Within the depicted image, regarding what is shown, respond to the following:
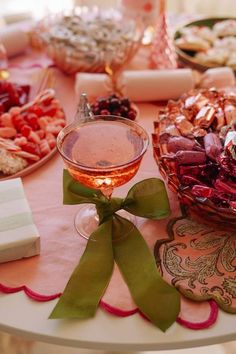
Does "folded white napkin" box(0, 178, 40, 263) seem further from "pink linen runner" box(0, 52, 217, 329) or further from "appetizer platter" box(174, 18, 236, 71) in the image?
"appetizer platter" box(174, 18, 236, 71)

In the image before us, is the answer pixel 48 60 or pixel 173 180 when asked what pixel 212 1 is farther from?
pixel 173 180

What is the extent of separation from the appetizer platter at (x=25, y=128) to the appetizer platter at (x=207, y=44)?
41cm

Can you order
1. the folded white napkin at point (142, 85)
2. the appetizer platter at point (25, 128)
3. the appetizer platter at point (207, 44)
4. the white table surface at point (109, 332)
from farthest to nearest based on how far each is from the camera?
the appetizer platter at point (207, 44), the folded white napkin at point (142, 85), the appetizer platter at point (25, 128), the white table surface at point (109, 332)

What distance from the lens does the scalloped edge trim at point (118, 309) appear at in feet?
2.29

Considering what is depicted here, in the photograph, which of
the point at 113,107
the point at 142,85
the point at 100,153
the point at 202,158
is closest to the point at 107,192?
the point at 100,153

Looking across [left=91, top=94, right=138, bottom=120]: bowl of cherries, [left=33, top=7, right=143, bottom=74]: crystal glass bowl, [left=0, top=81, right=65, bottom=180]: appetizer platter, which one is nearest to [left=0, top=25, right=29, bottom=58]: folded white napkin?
[left=33, top=7, right=143, bottom=74]: crystal glass bowl

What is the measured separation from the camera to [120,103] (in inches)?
42.8

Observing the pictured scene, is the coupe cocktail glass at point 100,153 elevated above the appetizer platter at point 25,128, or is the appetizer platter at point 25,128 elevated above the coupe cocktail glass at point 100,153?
the coupe cocktail glass at point 100,153

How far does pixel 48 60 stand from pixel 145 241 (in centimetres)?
78

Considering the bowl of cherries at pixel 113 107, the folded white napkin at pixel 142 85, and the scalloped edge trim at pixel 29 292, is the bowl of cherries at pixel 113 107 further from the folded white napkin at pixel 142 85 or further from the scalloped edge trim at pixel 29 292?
the scalloped edge trim at pixel 29 292

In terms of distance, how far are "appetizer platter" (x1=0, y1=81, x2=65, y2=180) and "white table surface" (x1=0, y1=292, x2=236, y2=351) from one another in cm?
34

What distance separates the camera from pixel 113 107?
3.55 feet

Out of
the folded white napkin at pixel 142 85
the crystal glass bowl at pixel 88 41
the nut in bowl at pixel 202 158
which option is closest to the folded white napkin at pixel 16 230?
the nut in bowl at pixel 202 158

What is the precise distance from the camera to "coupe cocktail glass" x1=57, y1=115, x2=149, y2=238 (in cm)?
76
